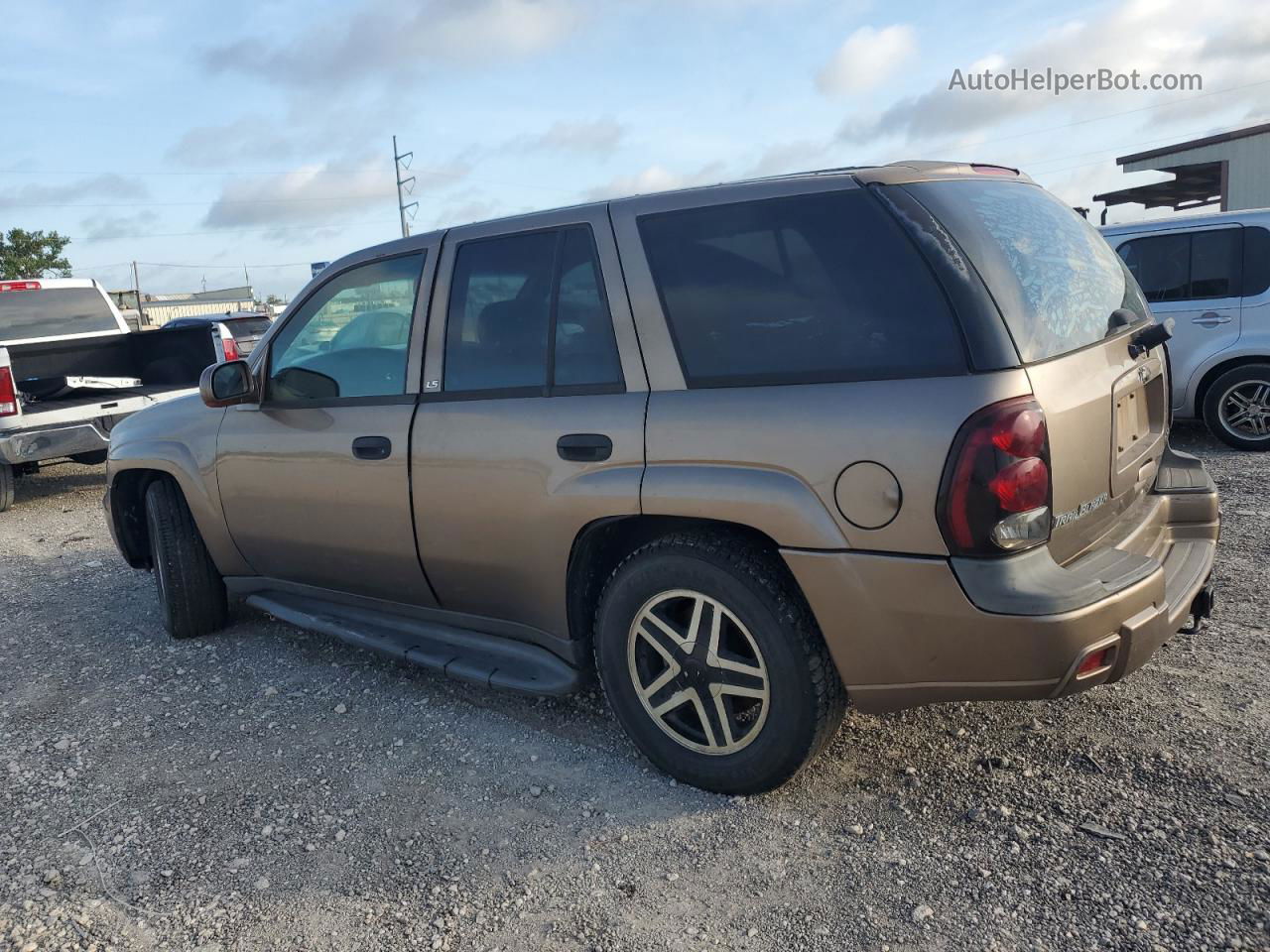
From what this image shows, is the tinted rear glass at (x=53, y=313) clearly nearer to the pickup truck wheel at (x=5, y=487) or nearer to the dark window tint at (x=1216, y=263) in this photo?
the pickup truck wheel at (x=5, y=487)

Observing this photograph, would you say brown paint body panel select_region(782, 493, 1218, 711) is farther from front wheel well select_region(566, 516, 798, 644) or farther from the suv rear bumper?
front wheel well select_region(566, 516, 798, 644)

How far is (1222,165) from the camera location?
19516mm

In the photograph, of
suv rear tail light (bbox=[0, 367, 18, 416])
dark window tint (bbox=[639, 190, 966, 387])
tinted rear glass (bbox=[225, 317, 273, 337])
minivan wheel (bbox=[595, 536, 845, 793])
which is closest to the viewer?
dark window tint (bbox=[639, 190, 966, 387])

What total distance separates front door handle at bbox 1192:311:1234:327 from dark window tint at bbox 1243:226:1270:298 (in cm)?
21

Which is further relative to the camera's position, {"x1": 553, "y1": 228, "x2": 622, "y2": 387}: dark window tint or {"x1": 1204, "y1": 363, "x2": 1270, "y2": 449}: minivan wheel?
{"x1": 1204, "y1": 363, "x2": 1270, "y2": 449}: minivan wheel

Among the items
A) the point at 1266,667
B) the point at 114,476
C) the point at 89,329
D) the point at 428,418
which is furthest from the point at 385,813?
the point at 89,329

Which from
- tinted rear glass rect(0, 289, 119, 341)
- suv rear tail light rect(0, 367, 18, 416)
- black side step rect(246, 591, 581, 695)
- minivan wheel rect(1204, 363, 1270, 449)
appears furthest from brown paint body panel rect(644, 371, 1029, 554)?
tinted rear glass rect(0, 289, 119, 341)

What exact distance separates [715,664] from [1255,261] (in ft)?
21.7

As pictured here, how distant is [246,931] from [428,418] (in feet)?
5.63

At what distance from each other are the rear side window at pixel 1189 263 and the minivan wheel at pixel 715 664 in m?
5.92

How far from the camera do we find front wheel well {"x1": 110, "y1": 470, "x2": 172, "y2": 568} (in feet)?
16.5

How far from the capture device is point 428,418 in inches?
139

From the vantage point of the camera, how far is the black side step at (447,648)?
3.35m

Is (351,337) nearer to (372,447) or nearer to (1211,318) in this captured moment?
(372,447)
